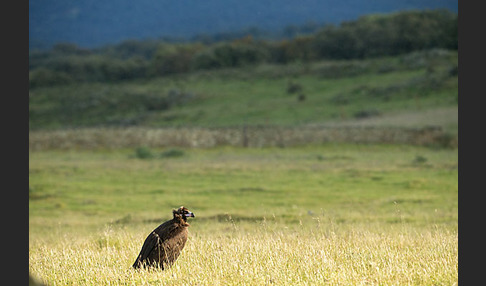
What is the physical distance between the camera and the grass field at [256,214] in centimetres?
812

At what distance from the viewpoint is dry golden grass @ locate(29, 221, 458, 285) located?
7656mm

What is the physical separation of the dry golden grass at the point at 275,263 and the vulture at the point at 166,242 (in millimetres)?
192

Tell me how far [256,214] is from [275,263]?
10593 millimetres

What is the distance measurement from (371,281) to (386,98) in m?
54.2

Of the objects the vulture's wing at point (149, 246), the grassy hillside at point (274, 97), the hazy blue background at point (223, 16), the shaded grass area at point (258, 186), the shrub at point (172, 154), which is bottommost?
the shaded grass area at point (258, 186)

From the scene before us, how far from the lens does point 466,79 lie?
7.21m

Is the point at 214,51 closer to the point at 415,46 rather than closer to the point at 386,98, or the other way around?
the point at 415,46

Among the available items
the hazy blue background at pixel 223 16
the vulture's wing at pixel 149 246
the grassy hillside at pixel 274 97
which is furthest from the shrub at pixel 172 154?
the hazy blue background at pixel 223 16

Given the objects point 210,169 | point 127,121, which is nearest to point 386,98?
point 127,121

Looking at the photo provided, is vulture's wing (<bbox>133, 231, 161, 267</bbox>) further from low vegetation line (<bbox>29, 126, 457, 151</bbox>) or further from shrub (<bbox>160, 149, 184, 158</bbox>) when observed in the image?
low vegetation line (<bbox>29, 126, 457, 151</bbox>)

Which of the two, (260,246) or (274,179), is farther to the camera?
(274,179)

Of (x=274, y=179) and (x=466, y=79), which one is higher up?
(x=466, y=79)

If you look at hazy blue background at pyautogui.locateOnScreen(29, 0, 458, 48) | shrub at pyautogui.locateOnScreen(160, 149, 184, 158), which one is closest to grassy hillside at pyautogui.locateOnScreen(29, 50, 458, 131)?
shrub at pyautogui.locateOnScreen(160, 149, 184, 158)

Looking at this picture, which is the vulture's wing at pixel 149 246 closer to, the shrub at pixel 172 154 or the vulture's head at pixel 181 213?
the vulture's head at pixel 181 213
